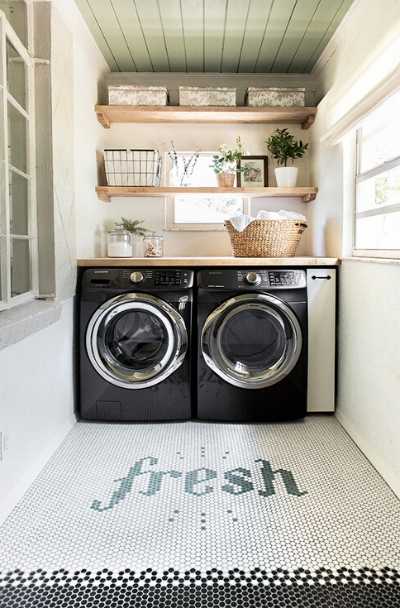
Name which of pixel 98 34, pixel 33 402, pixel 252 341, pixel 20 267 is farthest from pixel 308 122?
pixel 33 402

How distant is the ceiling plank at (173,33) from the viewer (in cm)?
234

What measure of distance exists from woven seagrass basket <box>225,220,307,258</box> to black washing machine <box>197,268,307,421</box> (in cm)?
19

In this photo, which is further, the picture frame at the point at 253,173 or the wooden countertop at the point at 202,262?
the picture frame at the point at 253,173

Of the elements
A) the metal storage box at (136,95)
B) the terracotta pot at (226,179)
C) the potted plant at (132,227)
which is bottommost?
the potted plant at (132,227)

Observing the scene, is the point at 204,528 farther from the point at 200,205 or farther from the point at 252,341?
the point at 200,205

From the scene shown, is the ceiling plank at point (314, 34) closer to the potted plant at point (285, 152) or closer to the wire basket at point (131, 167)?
the potted plant at point (285, 152)

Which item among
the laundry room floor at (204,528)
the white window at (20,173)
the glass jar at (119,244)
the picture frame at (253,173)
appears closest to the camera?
the laundry room floor at (204,528)

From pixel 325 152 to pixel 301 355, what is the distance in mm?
1327

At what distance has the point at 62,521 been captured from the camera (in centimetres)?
163

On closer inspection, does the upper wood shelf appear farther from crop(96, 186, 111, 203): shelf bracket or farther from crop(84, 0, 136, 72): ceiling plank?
crop(96, 186, 111, 203): shelf bracket

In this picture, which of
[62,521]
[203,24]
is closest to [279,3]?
[203,24]

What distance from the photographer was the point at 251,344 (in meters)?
2.58

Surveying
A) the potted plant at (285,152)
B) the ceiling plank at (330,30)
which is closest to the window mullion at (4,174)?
the ceiling plank at (330,30)

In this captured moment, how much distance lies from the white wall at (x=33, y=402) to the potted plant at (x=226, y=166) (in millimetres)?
1347
